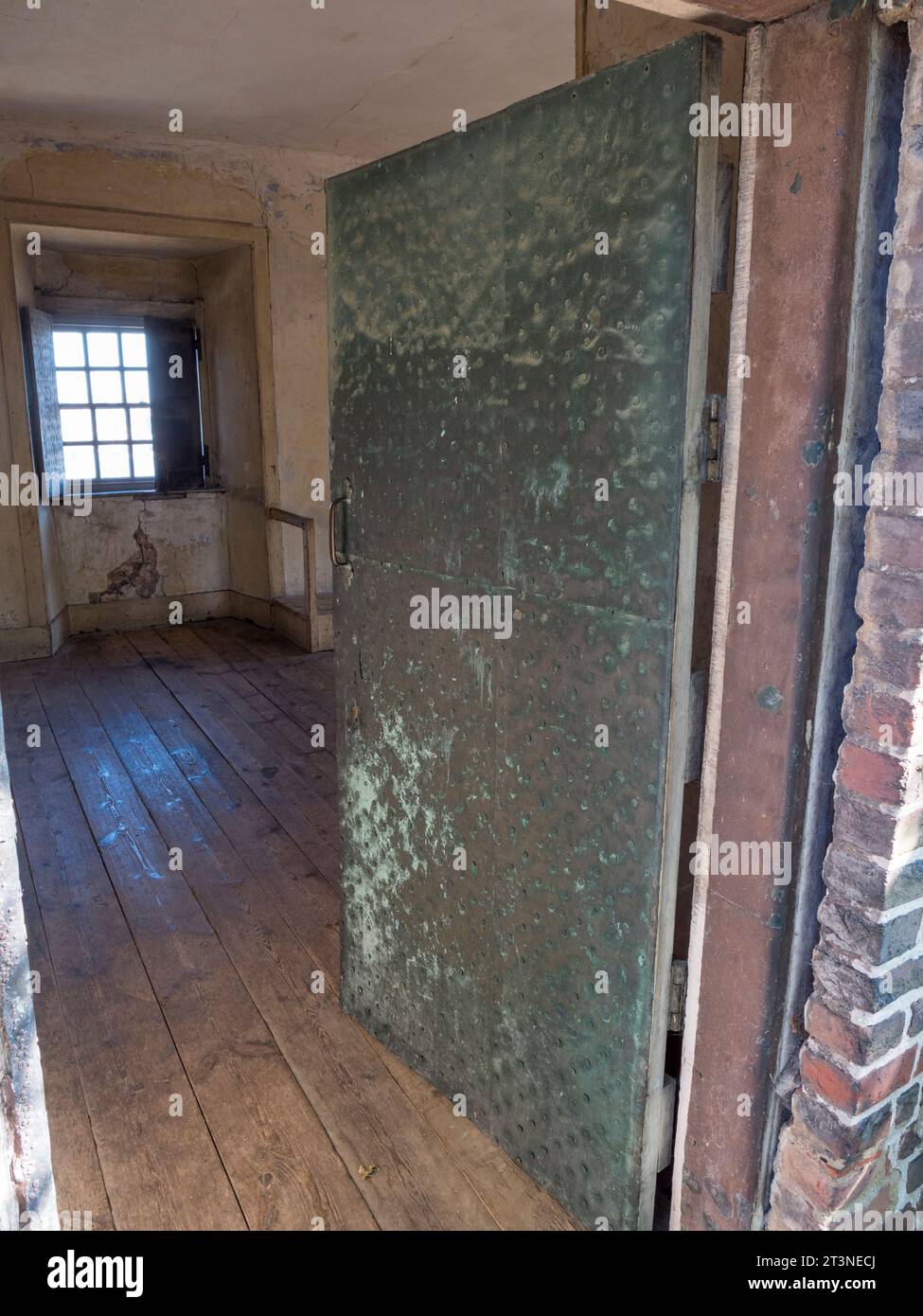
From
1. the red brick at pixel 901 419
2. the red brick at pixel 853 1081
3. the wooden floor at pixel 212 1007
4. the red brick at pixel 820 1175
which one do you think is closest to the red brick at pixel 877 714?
the red brick at pixel 901 419

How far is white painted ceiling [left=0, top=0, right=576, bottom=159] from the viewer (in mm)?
4023

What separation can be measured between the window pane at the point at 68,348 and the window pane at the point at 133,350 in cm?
31

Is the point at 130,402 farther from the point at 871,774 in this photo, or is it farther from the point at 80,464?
the point at 871,774

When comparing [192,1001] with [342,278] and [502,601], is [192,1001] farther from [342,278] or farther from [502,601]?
[342,278]

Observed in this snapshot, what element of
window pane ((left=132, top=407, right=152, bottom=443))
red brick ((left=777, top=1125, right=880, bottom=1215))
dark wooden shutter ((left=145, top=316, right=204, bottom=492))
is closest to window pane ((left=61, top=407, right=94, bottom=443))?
window pane ((left=132, top=407, right=152, bottom=443))

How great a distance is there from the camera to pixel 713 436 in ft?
5.10

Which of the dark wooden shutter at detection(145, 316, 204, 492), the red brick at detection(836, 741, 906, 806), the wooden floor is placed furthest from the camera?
the dark wooden shutter at detection(145, 316, 204, 492)

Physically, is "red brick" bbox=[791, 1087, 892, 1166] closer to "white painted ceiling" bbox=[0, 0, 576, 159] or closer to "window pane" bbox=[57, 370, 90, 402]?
"white painted ceiling" bbox=[0, 0, 576, 159]

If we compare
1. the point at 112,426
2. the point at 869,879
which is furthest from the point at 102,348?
the point at 869,879

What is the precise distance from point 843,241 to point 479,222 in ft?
2.54

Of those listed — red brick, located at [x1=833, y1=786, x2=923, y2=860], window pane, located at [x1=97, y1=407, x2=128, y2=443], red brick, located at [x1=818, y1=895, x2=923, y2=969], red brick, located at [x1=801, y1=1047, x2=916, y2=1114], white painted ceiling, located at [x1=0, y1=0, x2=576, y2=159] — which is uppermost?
white painted ceiling, located at [x1=0, y1=0, x2=576, y2=159]

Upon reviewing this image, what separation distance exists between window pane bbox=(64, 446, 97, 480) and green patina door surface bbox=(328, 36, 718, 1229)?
18.3 feet

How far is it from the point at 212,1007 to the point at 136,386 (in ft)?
19.2

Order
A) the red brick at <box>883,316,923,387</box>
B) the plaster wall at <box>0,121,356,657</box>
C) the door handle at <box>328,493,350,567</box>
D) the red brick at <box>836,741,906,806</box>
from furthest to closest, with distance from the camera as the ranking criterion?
the plaster wall at <box>0,121,356,657</box>
the door handle at <box>328,493,350,567</box>
the red brick at <box>836,741,906,806</box>
the red brick at <box>883,316,923,387</box>
